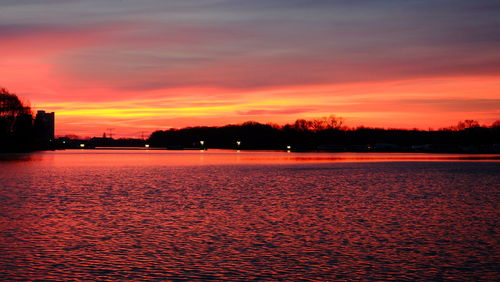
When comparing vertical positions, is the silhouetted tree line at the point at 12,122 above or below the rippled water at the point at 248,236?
above

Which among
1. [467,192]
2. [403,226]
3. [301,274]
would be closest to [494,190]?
[467,192]

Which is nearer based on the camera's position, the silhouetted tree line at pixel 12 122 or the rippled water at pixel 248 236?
the rippled water at pixel 248 236

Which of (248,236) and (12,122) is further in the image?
(12,122)

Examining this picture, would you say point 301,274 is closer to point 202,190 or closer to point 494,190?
point 202,190

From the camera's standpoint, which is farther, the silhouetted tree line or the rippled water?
the silhouetted tree line

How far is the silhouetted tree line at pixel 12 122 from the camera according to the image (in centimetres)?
15000

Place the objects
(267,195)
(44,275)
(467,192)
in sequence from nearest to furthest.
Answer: (44,275) → (267,195) → (467,192)

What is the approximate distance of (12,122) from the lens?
15138 centimetres

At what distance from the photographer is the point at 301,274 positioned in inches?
519

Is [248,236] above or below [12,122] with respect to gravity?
below

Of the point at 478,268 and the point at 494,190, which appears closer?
the point at 478,268

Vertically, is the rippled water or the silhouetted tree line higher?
the silhouetted tree line

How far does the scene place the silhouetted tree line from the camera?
150 m

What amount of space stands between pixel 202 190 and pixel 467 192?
1681 cm
